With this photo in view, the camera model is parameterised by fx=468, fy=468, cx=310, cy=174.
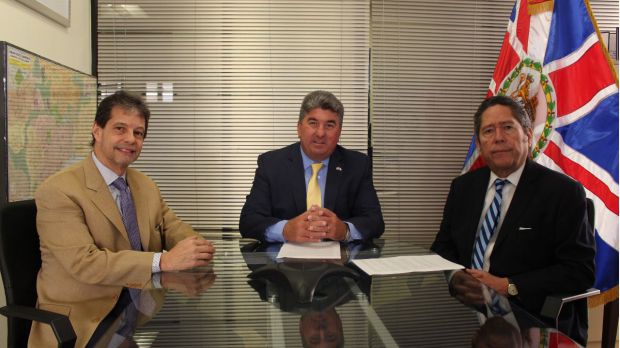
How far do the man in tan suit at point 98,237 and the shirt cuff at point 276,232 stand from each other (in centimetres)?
51

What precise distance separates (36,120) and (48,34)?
2.00 ft

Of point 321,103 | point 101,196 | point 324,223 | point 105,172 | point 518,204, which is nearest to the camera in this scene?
point 101,196

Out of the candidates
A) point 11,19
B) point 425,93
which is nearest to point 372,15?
point 425,93

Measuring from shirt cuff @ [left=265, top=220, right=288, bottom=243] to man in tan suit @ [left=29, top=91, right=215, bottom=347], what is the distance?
513mm

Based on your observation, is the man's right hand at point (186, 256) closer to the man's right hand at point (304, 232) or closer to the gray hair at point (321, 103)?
the man's right hand at point (304, 232)

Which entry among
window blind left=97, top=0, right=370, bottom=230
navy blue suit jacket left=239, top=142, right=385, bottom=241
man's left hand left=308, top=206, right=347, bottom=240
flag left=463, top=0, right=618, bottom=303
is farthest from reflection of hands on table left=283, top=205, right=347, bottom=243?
flag left=463, top=0, right=618, bottom=303

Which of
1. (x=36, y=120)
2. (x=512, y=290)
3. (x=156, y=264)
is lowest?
(x=512, y=290)

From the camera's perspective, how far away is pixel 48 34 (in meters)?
2.60

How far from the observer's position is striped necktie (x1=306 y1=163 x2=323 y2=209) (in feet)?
8.20

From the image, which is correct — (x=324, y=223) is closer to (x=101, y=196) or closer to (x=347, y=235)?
(x=347, y=235)

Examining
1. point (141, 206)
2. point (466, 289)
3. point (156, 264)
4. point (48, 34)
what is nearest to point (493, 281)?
point (466, 289)

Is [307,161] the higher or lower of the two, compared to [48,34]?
lower

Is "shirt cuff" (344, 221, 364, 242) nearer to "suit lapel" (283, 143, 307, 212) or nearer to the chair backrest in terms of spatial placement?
"suit lapel" (283, 143, 307, 212)

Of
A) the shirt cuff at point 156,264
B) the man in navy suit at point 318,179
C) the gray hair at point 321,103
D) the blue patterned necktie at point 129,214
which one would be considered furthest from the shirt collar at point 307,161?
the shirt cuff at point 156,264
